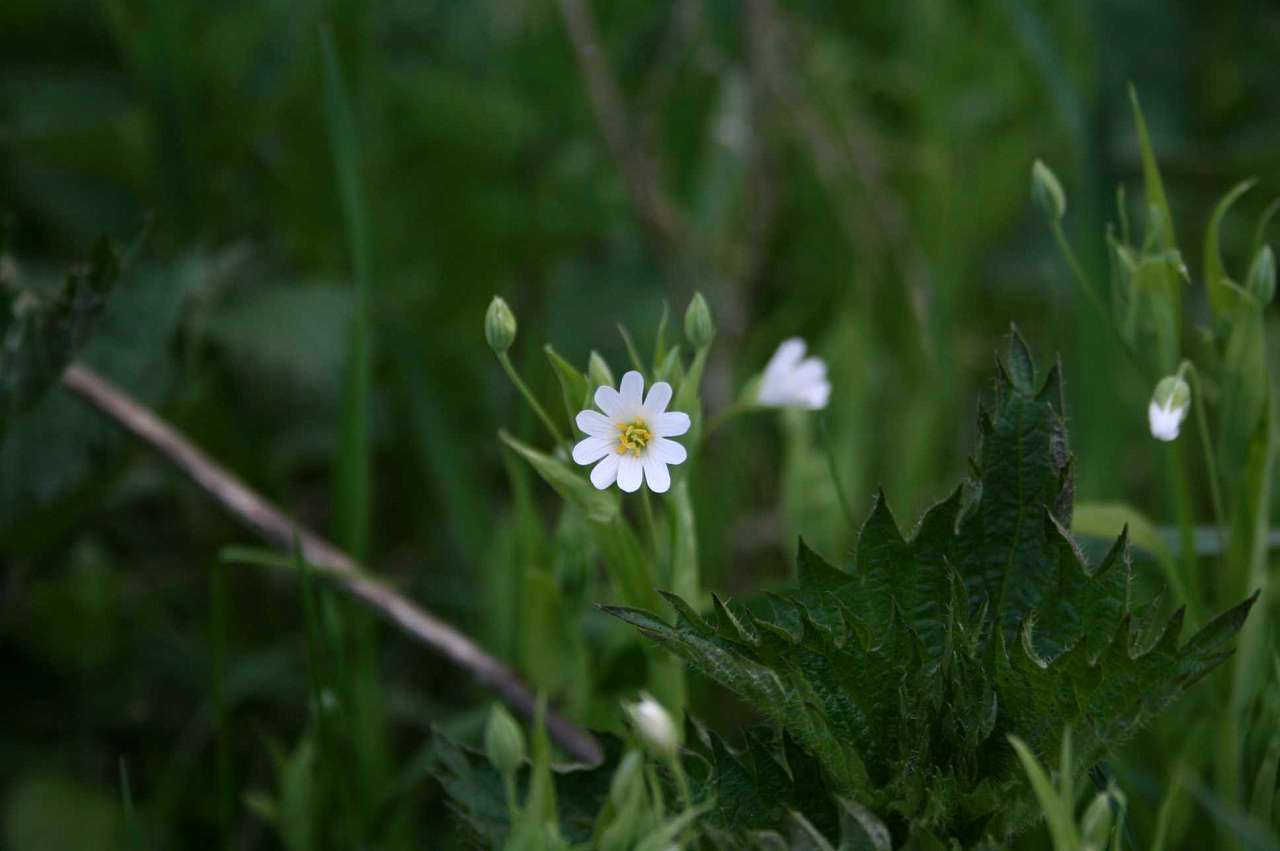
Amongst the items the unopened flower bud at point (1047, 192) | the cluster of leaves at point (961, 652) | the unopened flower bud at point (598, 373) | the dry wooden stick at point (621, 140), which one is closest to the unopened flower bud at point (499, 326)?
the unopened flower bud at point (598, 373)

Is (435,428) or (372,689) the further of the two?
Result: (435,428)

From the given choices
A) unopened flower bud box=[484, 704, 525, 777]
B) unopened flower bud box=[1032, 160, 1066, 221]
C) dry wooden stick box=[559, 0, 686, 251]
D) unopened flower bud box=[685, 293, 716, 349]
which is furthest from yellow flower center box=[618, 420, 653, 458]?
dry wooden stick box=[559, 0, 686, 251]

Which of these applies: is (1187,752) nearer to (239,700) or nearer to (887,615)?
(887,615)

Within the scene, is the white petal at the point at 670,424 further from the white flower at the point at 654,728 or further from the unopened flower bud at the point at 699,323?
the white flower at the point at 654,728

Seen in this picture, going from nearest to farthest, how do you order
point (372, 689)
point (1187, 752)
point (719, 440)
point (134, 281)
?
point (1187, 752) → point (372, 689) → point (134, 281) → point (719, 440)

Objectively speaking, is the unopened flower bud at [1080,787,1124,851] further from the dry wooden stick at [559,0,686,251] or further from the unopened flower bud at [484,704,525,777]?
the dry wooden stick at [559,0,686,251]

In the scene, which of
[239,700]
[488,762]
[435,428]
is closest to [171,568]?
[239,700]

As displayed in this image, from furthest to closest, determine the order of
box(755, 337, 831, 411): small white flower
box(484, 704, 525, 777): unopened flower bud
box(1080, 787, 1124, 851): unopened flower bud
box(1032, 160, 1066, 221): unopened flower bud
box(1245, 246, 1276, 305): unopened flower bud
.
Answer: box(755, 337, 831, 411): small white flower, box(1032, 160, 1066, 221): unopened flower bud, box(1245, 246, 1276, 305): unopened flower bud, box(484, 704, 525, 777): unopened flower bud, box(1080, 787, 1124, 851): unopened flower bud
